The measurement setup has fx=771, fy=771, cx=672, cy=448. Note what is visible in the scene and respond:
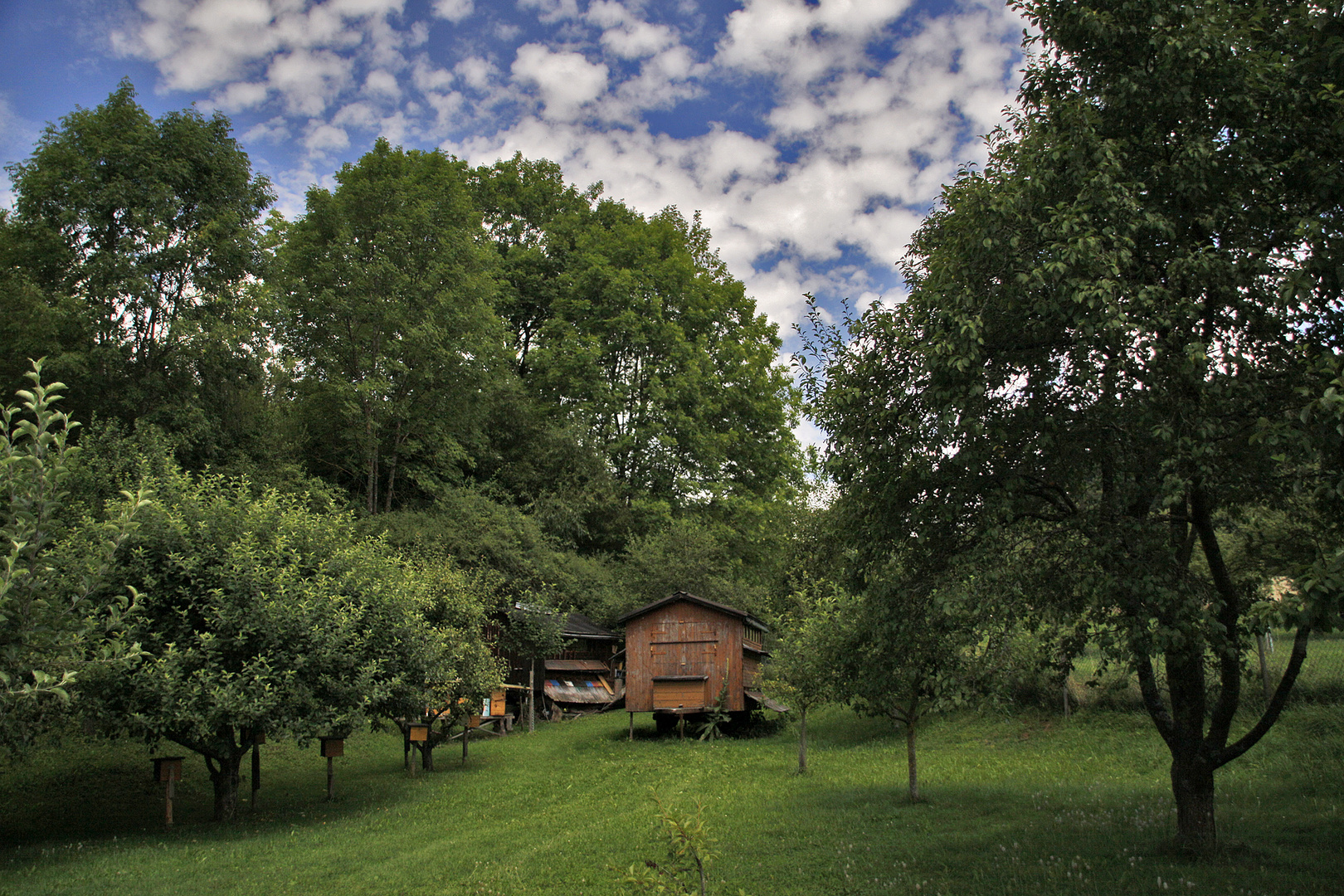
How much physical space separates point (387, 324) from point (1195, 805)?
2812cm

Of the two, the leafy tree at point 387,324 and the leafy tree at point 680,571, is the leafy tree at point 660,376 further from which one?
the leafy tree at point 387,324

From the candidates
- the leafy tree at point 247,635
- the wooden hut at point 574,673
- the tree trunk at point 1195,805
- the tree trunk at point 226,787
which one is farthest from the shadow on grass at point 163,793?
the tree trunk at point 1195,805

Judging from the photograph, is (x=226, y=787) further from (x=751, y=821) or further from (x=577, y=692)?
(x=577, y=692)

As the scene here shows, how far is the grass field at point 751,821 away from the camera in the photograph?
10188mm

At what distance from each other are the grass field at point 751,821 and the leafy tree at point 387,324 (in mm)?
12669

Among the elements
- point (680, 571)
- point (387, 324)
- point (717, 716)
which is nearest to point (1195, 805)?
point (717, 716)

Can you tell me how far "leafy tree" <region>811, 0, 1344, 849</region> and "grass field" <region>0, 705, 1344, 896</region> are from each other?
1846 mm

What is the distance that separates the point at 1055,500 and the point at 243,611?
45.1 feet

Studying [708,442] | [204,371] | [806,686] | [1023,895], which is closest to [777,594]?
[708,442]

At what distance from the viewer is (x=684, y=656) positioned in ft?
88.1

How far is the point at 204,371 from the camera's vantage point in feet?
79.8

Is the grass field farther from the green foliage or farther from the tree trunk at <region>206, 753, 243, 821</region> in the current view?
the green foliage

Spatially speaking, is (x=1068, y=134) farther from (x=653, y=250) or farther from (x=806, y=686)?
(x=653, y=250)

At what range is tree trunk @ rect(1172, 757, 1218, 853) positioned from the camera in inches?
383
